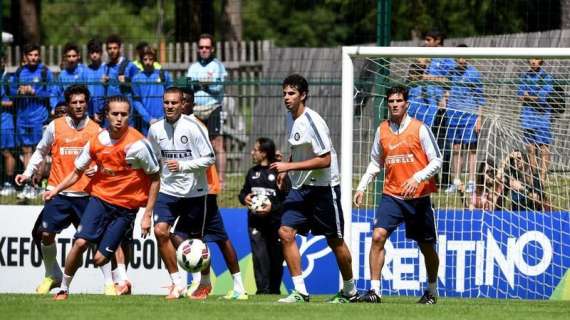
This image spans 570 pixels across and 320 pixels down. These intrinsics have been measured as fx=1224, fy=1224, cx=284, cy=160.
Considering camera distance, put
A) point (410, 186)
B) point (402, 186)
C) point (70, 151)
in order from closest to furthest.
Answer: point (410, 186), point (402, 186), point (70, 151)

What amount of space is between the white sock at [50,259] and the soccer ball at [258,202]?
238 cm

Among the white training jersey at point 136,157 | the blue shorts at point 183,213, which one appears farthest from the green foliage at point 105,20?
the white training jersey at point 136,157

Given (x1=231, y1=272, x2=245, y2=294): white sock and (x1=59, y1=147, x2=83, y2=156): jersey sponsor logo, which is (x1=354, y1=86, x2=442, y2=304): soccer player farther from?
(x1=59, y1=147, x2=83, y2=156): jersey sponsor logo

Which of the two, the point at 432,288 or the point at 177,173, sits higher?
the point at 177,173

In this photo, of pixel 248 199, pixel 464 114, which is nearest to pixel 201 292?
pixel 248 199

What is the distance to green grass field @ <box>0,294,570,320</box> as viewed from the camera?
998 cm

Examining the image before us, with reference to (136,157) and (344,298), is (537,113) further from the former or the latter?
(136,157)

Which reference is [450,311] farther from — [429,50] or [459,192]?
[459,192]

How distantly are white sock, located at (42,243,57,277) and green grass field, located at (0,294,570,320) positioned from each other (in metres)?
1.87

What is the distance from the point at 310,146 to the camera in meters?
11.6

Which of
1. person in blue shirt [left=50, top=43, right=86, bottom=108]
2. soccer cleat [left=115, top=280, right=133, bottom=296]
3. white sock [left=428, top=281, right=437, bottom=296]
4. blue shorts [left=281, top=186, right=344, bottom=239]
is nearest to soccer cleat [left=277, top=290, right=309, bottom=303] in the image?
blue shorts [left=281, top=186, right=344, bottom=239]

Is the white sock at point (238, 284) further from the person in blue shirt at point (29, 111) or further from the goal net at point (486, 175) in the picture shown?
the person in blue shirt at point (29, 111)

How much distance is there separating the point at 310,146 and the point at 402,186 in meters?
1.02

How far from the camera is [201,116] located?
15.9 meters
